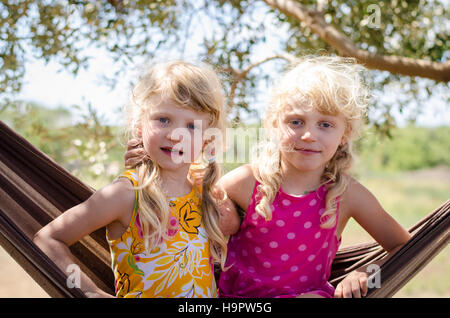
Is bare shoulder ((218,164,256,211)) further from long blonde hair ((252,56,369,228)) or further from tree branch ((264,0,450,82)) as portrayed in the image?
tree branch ((264,0,450,82))

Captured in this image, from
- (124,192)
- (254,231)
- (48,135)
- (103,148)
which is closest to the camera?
(124,192)

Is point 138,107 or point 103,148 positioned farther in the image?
point 103,148

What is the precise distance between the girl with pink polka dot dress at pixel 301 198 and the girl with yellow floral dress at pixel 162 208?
161 millimetres

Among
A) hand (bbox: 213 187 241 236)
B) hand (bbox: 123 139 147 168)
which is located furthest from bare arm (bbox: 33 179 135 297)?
hand (bbox: 213 187 241 236)

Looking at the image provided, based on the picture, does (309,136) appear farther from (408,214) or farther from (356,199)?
(408,214)

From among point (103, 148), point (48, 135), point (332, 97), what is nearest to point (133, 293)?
point (332, 97)

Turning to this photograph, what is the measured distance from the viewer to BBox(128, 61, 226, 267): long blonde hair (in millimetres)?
1537

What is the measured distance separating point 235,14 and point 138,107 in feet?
6.50

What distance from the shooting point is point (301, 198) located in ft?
5.90

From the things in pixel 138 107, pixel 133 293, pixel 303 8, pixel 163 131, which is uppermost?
pixel 303 8

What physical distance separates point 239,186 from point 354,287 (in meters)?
0.52

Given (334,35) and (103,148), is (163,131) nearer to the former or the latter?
(334,35)

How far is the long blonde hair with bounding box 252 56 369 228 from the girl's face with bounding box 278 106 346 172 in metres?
0.03

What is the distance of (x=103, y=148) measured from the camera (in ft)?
10.7
